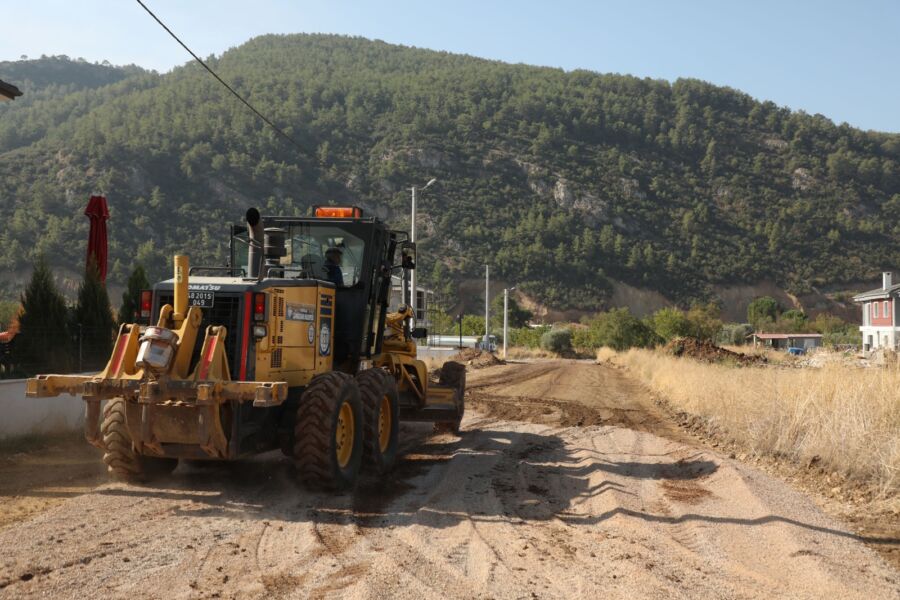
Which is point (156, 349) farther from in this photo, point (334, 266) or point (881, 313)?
point (881, 313)

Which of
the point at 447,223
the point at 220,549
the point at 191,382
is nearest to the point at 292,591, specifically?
the point at 220,549

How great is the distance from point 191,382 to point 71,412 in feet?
20.5

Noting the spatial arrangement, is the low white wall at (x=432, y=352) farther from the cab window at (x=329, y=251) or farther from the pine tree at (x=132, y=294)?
the cab window at (x=329, y=251)

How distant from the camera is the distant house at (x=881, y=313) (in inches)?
2154

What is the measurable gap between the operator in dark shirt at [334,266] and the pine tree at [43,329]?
5511 millimetres

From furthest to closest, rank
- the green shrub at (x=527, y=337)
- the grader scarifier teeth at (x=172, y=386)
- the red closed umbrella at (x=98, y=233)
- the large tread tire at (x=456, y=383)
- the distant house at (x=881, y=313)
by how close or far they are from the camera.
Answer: the green shrub at (x=527, y=337) → the distant house at (x=881, y=313) → the red closed umbrella at (x=98, y=233) → the large tread tire at (x=456, y=383) → the grader scarifier teeth at (x=172, y=386)

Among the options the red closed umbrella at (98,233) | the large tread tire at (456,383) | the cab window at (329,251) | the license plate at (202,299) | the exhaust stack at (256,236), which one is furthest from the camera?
the red closed umbrella at (98,233)

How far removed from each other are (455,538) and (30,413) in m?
7.86

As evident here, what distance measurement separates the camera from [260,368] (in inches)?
328

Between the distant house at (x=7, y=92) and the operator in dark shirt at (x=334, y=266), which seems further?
the distant house at (x=7, y=92)

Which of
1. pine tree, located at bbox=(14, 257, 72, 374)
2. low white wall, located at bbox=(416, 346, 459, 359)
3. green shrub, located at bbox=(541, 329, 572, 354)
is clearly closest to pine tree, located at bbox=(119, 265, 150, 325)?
pine tree, located at bbox=(14, 257, 72, 374)

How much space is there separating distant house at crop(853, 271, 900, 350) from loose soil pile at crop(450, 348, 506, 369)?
2555cm

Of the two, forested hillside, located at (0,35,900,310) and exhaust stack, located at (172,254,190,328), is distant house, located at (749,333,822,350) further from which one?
exhaust stack, located at (172,254,190,328)

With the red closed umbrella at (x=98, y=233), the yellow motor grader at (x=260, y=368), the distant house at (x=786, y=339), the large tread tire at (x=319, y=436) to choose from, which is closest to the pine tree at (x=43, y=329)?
the red closed umbrella at (x=98, y=233)
